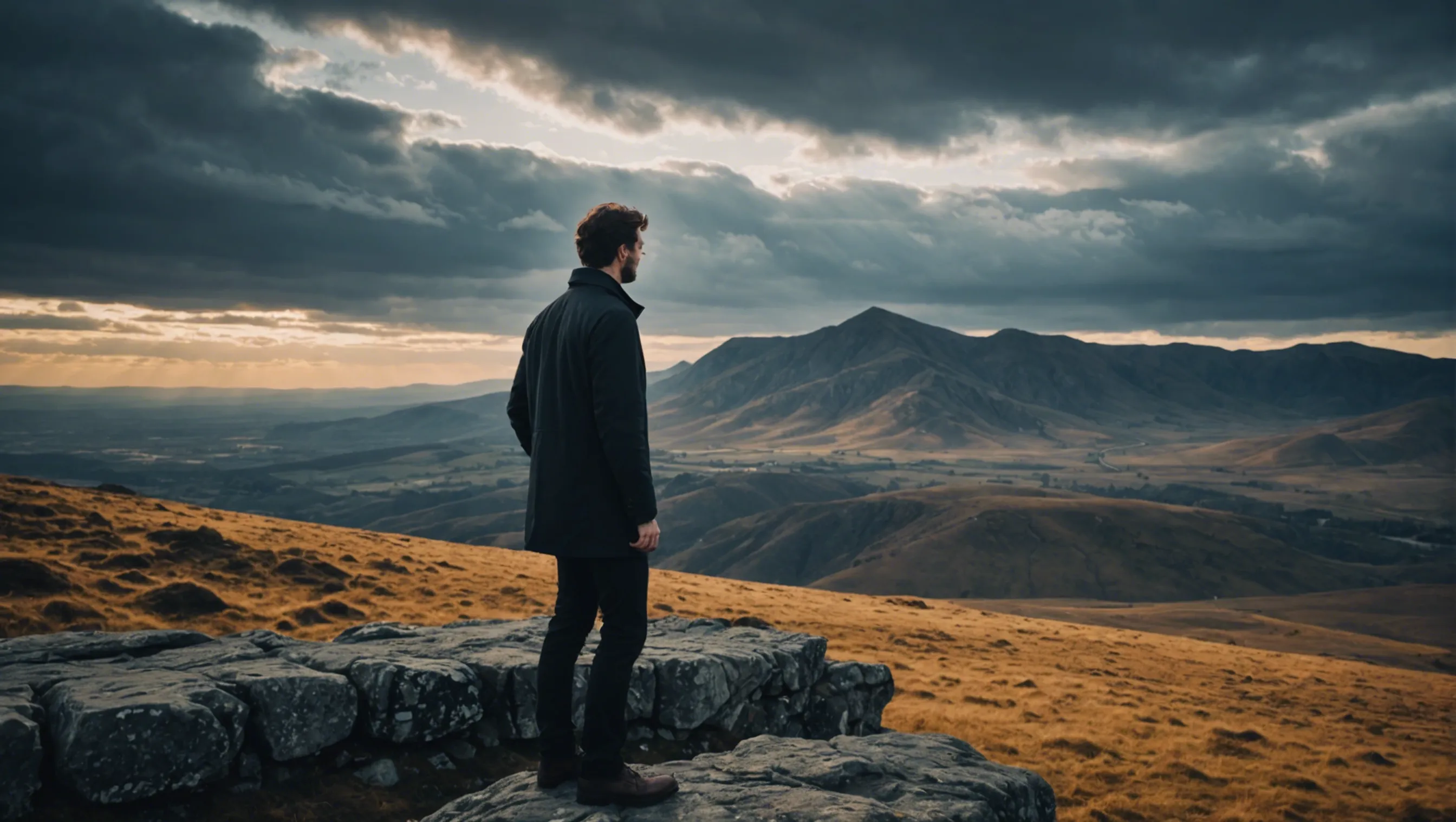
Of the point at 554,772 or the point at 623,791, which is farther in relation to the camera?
the point at 554,772

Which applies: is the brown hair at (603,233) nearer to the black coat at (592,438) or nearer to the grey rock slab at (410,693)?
the black coat at (592,438)

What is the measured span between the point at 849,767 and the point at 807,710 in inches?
262

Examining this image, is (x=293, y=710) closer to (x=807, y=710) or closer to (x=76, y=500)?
(x=807, y=710)

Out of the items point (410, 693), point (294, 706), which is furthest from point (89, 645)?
point (410, 693)

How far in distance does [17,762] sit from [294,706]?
2.59 meters

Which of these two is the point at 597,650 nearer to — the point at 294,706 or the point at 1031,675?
the point at 294,706

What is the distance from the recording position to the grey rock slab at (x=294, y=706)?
9.51m

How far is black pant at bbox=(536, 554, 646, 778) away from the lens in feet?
22.5

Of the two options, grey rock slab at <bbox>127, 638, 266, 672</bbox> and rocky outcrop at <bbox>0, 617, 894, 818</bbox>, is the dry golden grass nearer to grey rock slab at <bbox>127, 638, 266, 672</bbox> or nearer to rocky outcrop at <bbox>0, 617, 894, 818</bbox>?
rocky outcrop at <bbox>0, 617, 894, 818</bbox>

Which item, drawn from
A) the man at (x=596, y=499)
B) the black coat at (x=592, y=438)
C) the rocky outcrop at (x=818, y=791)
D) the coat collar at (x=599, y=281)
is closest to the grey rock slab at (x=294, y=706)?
the rocky outcrop at (x=818, y=791)

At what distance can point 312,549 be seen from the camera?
34.5m

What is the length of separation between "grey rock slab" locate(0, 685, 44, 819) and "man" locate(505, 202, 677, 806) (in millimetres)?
5167

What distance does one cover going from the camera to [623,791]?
6.98 meters

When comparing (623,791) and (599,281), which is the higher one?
(599,281)
